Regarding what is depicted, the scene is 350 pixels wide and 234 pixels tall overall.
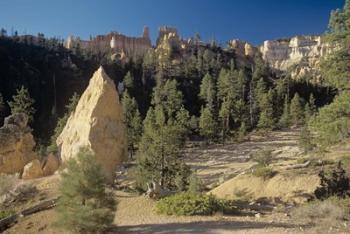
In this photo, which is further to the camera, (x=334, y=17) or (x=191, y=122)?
(x=191, y=122)

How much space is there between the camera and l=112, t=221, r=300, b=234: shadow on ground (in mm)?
13672

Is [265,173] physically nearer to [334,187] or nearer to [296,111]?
[334,187]

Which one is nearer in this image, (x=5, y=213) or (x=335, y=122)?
(x=335, y=122)

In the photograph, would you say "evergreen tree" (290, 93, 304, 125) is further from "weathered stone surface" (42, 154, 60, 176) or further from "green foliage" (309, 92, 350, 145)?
"green foliage" (309, 92, 350, 145)

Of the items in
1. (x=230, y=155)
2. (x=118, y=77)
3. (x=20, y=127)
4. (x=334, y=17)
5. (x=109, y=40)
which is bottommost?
(x=230, y=155)

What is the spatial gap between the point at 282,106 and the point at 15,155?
6221 centimetres

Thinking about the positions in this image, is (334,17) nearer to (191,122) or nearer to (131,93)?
(191,122)

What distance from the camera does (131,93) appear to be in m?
86.5

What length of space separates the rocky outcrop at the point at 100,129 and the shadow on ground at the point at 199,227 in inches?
329

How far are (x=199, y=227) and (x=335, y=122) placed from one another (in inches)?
234

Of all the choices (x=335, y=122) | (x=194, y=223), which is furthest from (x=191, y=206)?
(x=335, y=122)

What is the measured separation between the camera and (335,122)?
47.2 ft

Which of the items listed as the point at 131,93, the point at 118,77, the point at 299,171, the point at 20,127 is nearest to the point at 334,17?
the point at 299,171

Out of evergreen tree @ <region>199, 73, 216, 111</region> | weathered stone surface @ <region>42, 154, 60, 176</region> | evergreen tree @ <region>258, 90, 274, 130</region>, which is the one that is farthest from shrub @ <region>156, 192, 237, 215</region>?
evergreen tree @ <region>199, 73, 216, 111</region>
